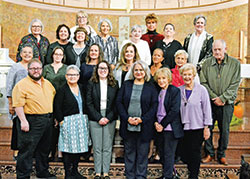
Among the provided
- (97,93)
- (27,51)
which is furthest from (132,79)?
(27,51)

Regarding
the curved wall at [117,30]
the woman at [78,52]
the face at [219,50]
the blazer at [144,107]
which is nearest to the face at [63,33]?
the woman at [78,52]

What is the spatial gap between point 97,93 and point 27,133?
98 cm

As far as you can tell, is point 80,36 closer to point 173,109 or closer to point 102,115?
point 102,115

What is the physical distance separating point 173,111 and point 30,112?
5.66ft

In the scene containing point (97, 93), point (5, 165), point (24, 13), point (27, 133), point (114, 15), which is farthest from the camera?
point (114, 15)

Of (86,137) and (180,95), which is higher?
(180,95)

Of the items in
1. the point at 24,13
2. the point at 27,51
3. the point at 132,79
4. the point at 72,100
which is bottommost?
the point at 72,100

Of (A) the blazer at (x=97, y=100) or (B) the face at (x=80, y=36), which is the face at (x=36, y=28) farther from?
(A) the blazer at (x=97, y=100)

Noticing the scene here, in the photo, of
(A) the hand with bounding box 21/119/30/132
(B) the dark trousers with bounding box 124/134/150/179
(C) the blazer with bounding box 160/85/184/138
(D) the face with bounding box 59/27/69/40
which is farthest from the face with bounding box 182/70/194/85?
(A) the hand with bounding box 21/119/30/132

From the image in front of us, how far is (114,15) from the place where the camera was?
12.5 meters

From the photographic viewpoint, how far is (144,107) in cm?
392

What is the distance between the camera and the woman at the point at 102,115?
404 centimetres

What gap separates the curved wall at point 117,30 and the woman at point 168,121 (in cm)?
761

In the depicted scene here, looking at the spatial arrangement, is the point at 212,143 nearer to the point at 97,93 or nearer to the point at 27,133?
the point at 97,93
